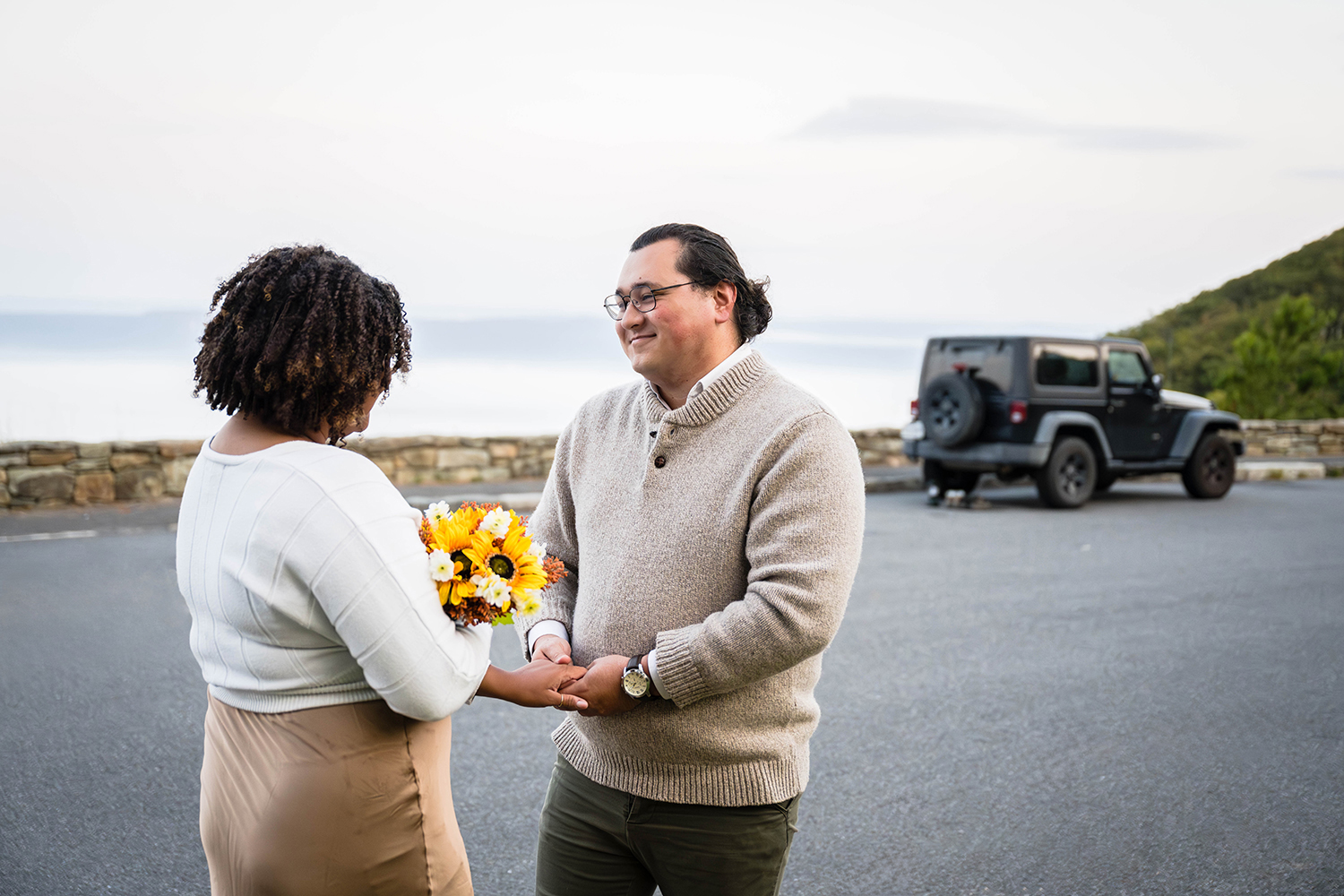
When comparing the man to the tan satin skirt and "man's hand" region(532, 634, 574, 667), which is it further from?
the tan satin skirt

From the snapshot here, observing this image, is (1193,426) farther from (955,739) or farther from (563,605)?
(563,605)

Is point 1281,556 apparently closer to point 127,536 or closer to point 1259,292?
point 127,536

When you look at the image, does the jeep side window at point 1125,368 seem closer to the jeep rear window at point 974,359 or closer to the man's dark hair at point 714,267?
the jeep rear window at point 974,359

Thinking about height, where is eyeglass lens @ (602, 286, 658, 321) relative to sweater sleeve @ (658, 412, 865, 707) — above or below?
above

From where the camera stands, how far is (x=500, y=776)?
14.5ft

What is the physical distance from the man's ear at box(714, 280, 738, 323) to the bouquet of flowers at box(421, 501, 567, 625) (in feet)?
2.26

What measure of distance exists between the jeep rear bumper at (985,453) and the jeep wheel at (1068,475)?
0.19 meters

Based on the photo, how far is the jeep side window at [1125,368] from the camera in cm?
1326

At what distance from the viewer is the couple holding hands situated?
1.81 metres

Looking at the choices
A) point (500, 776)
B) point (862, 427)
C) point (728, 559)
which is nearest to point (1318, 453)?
point (862, 427)

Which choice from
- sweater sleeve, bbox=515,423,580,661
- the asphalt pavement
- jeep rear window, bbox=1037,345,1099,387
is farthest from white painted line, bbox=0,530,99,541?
jeep rear window, bbox=1037,345,1099,387

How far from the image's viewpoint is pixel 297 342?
6.03ft

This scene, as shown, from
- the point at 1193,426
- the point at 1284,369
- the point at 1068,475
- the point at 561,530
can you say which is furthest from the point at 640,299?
the point at 1284,369

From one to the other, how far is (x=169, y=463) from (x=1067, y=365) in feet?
33.7
